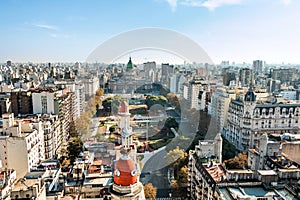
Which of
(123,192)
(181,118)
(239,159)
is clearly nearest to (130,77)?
(181,118)

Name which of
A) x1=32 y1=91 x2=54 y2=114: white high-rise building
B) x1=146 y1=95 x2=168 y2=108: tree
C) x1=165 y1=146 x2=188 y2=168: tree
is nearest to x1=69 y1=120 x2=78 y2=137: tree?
x1=32 y1=91 x2=54 y2=114: white high-rise building

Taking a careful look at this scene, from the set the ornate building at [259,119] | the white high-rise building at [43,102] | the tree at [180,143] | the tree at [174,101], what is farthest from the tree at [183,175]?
the tree at [174,101]

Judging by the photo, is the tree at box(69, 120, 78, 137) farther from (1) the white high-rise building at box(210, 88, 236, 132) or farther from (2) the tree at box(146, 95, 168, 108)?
(1) the white high-rise building at box(210, 88, 236, 132)

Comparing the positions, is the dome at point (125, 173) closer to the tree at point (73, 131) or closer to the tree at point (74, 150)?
the tree at point (74, 150)

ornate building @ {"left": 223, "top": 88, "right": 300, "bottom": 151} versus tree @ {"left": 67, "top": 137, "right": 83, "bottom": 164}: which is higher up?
ornate building @ {"left": 223, "top": 88, "right": 300, "bottom": 151}

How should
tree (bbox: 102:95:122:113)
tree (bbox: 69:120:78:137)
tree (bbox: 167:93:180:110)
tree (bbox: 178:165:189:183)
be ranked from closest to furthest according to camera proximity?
tree (bbox: 178:165:189:183) < tree (bbox: 69:120:78:137) < tree (bbox: 102:95:122:113) < tree (bbox: 167:93:180:110)

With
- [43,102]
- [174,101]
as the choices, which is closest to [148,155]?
[43,102]

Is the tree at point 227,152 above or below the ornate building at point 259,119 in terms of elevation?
below

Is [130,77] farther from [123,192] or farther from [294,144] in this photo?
[123,192]

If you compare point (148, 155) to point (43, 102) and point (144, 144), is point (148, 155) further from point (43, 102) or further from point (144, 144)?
point (43, 102)

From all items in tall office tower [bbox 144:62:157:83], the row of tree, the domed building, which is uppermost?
tall office tower [bbox 144:62:157:83]

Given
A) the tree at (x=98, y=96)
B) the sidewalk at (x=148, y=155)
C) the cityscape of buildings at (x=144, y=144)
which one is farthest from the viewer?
the tree at (x=98, y=96)
